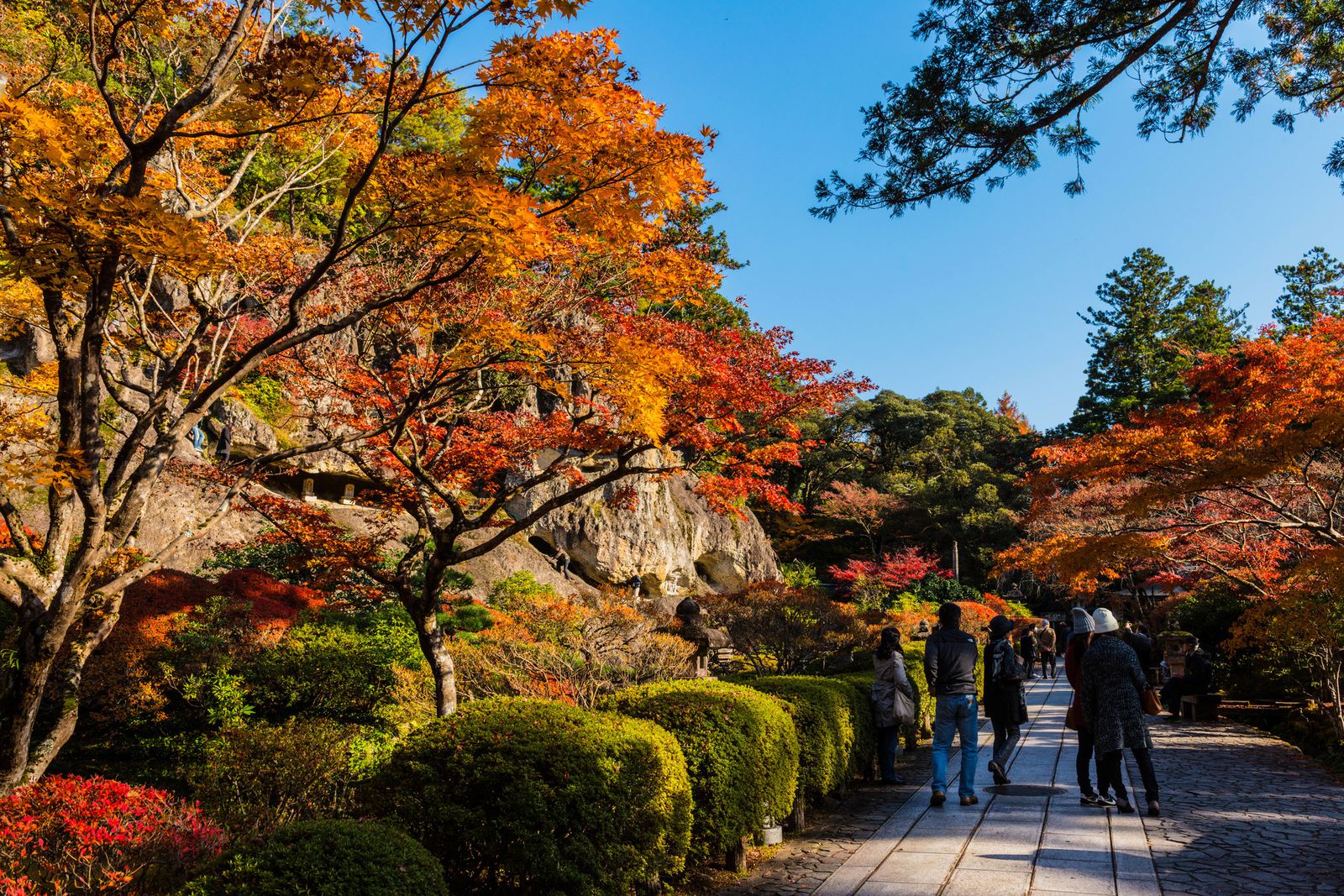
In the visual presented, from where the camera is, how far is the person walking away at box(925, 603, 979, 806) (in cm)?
590

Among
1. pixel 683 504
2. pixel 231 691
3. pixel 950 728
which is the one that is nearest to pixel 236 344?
pixel 231 691

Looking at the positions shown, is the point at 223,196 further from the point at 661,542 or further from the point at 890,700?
the point at 661,542

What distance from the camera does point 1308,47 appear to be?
19.7ft

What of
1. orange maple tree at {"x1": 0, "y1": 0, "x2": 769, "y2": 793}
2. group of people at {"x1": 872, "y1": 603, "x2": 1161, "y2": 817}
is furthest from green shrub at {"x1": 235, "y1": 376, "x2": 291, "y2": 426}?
group of people at {"x1": 872, "y1": 603, "x2": 1161, "y2": 817}

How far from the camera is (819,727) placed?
5652mm

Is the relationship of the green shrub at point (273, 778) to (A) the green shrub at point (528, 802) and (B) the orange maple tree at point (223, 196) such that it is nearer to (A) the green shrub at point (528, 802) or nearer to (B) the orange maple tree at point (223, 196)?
(B) the orange maple tree at point (223, 196)

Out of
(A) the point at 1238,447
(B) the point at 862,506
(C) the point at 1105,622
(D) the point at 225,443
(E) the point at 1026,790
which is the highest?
(B) the point at 862,506

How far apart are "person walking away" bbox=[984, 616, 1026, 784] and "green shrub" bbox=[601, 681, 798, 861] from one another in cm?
242

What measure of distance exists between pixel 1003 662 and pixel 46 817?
21.9 ft

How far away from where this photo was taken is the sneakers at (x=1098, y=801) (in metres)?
5.61

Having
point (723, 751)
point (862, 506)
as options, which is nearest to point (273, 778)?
point (723, 751)

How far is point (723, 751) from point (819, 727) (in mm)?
1567

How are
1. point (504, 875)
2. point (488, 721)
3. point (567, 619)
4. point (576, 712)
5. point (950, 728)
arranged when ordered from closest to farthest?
point (504, 875) < point (488, 721) < point (576, 712) < point (950, 728) < point (567, 619)

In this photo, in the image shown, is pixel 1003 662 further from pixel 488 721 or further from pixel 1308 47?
pixel 1308 47
